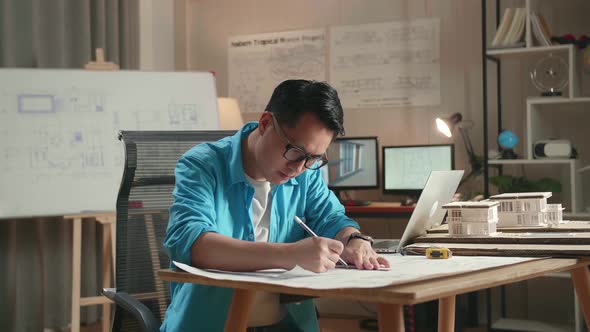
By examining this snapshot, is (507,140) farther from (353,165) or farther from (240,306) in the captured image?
(240,306)

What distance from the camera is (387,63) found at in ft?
15.0

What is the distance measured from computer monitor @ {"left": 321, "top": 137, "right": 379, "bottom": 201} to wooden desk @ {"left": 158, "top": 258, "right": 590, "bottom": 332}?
2907mm

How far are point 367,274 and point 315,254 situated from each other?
0.31 feet

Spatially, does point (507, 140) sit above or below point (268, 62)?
below

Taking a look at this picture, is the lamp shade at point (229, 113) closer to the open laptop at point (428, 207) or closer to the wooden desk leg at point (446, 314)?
the open laptop at point (428, 207)

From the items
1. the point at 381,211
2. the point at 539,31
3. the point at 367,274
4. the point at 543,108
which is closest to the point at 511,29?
the point at 539,31

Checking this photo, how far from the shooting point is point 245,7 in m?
5.02

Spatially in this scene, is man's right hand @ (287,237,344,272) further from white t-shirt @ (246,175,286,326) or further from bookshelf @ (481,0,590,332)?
bookshelf @ (481,0,590,332)

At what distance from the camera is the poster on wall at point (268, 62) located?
478 cm

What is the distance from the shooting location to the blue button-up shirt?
145cm

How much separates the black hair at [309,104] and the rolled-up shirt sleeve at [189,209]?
0.21 meters

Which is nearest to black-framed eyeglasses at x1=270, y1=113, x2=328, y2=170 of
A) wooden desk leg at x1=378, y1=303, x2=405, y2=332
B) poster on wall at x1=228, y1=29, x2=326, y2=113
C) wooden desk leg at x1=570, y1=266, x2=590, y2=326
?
wooden desk leg at x1=378, y1=303, x2=405, y2=332

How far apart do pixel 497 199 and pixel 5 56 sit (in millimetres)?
2820

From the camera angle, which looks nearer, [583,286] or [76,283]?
[583,286]
